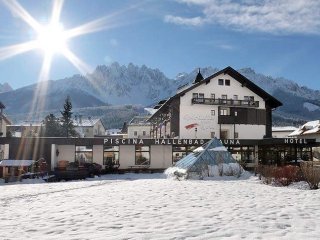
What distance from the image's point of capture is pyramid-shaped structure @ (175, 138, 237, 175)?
2547cm

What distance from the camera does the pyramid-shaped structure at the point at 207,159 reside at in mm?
25466

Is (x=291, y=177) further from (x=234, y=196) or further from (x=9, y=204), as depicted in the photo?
(x=9, y=204)

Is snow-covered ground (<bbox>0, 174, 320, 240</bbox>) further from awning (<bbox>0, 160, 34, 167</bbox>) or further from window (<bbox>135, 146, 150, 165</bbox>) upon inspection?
window (<bbox>135, 146, 150, 165</bbox>)

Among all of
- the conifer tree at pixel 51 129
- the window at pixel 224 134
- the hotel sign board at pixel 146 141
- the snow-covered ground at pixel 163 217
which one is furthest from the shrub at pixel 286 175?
the conifer tree at pixel 51 129

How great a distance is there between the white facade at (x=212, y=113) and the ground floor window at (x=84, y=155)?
10.8 metres

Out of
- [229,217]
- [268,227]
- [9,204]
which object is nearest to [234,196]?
[229,217]

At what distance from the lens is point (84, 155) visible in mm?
39938

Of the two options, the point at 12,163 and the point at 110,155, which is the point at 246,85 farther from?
the point at 12,163

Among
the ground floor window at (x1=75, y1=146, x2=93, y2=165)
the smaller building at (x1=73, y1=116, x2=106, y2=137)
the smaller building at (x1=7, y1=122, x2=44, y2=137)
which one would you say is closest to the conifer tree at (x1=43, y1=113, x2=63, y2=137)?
the smaller building at (x1=7, y1=122, x2=44, y2=137)

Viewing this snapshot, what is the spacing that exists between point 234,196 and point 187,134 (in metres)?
30.5

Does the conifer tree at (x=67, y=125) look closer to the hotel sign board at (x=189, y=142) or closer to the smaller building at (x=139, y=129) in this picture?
the smaller building at (x=139, y=129)

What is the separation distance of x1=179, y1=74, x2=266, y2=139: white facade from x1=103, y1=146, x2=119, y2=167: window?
9613 millimetres

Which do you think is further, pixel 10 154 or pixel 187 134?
pixel 187 134

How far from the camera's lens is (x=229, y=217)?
968 cm
